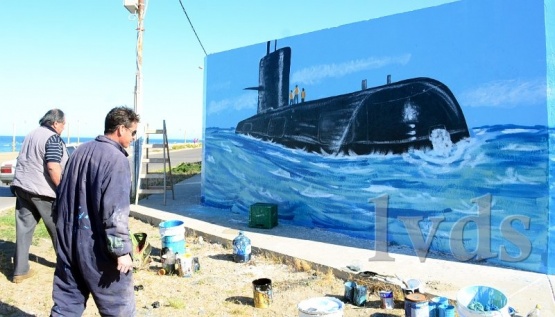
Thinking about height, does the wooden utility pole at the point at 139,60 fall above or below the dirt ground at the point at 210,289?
above

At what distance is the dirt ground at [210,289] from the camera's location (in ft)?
14.8

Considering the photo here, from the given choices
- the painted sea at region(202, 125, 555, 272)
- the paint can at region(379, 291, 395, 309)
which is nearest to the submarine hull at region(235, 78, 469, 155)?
the painted sea at region(202, 125, 555, 272)

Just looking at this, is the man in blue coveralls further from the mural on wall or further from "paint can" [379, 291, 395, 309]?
the mural on wall

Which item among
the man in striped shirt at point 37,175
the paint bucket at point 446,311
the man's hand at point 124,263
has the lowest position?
the paint bucket at point 446,311

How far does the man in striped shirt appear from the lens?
483 cm

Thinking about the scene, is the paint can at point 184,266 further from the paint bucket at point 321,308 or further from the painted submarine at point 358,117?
the painted submarine at point 358,117

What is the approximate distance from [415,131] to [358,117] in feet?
3.64

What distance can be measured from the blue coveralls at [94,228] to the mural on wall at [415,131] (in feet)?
16.0

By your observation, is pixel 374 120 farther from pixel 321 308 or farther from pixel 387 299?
pixel 321 308

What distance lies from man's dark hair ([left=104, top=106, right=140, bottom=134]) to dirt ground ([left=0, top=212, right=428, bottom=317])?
7.32 feet

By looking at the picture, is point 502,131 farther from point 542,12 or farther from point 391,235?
point 391,235

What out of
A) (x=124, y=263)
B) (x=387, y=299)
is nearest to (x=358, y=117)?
(x=387, y=299)

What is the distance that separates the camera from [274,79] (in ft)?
29.6

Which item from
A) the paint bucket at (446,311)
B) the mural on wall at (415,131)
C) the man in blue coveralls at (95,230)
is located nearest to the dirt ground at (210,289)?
the paint bucket at (446,311)
